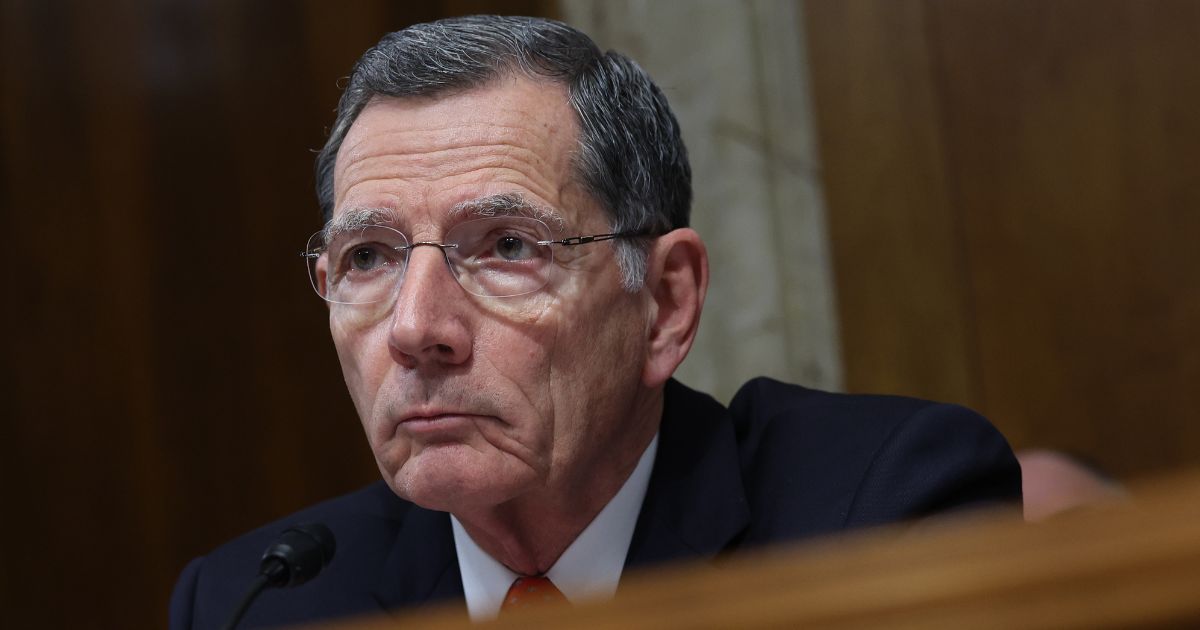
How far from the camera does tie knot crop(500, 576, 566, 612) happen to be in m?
2.01

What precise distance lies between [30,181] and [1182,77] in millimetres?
3126

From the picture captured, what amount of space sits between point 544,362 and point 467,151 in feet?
1.11

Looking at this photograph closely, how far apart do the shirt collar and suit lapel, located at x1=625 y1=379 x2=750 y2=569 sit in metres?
0.03

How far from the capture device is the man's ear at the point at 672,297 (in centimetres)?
207

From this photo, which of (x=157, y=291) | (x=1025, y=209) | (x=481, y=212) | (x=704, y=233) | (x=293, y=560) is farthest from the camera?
(x=157, y=291)

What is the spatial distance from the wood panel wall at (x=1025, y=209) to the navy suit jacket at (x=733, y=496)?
112 cm

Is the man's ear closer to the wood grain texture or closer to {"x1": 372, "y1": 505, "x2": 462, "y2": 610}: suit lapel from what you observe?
{"x1": 372, "y1": 505, "x2": 462, "y2": 610}: suit lapel

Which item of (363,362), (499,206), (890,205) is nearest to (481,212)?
(499,206)

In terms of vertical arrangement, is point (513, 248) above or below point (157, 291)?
above

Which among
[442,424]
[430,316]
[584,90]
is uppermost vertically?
[584,90]

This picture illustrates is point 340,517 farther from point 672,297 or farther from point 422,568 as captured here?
point 672,297

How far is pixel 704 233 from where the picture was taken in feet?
10.9

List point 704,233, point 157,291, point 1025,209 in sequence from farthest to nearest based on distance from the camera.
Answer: point 157,291, point 704,233, point 1025,209

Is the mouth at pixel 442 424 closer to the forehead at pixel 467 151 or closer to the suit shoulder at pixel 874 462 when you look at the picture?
the forehead at pixel 467 151
